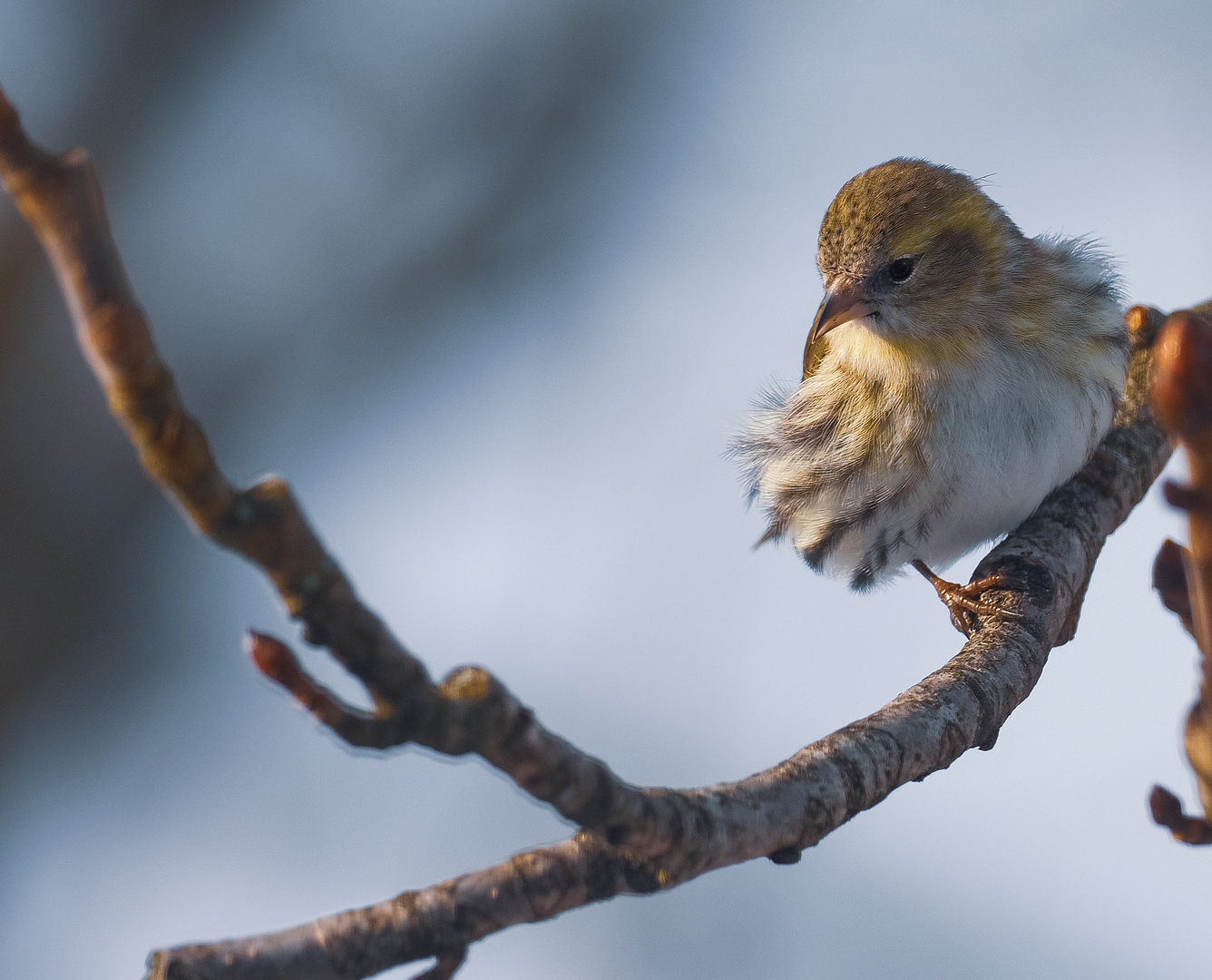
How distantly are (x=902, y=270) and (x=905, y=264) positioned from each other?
0.07 ft

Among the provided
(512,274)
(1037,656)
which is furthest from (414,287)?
(1037,656)

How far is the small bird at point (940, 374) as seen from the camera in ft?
12.1

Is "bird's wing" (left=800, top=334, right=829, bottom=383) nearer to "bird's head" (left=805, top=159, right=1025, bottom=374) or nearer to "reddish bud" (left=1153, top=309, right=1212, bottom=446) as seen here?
"bird's head" (left=805, top=159, right=1025, bottom=374)

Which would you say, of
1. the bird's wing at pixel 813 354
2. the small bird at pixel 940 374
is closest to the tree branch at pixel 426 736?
the small bird at pixel 940 374

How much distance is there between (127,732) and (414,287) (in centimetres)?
309

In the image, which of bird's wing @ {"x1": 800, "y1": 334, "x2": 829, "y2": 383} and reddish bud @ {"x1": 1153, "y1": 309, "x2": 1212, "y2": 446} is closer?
reddish bud @ {"x1": 1153, "y1": 309, "x2": 1212, "y2": 446}

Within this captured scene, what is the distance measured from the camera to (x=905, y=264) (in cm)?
387

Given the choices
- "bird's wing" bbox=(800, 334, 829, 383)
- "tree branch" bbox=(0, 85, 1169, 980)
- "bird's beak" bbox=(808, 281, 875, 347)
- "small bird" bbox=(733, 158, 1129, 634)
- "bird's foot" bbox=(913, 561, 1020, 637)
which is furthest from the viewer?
"bird's wing" bbox=(800, 334, 829, 383)

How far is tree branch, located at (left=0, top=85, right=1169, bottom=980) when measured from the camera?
94 cm

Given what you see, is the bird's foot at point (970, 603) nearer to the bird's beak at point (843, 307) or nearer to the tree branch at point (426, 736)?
the tree branch at point (426, 736)

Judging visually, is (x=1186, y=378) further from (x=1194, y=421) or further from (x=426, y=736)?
(x=426, y=736)

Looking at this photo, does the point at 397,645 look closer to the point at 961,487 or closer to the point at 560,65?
the point at 961,487

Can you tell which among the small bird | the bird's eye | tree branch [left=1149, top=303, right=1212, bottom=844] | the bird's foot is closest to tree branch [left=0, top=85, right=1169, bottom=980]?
the bird's foot

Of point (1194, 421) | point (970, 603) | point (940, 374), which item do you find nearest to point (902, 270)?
point (940, 374)
